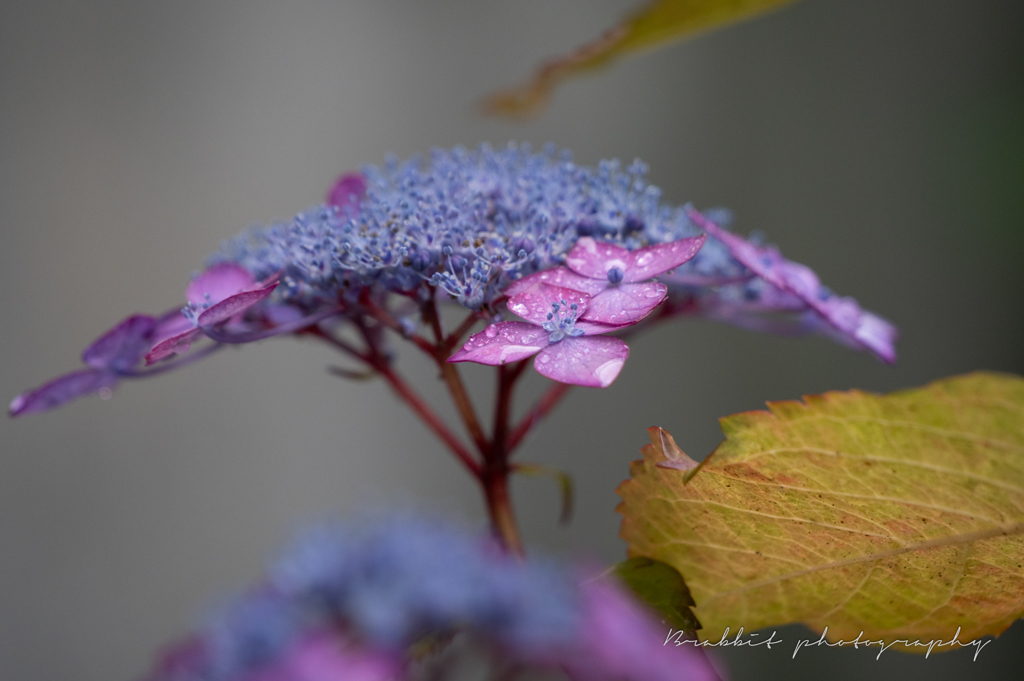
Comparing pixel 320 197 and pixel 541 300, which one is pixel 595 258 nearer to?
pixel 541 300

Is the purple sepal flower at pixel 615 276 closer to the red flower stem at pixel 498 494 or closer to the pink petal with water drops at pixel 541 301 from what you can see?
the pink petal with water drops at pixel 541 301

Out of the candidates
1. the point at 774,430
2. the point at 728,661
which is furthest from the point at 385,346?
the point at 728,661

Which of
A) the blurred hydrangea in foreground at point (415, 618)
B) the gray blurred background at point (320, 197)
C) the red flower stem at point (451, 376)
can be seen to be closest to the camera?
the blurred hydrangea in foreground at point (415, 618)

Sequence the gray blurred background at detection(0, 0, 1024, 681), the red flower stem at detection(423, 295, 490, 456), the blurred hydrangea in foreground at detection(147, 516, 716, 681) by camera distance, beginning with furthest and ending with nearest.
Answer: the gray blurred background at detection(0, 0, 1024, 681), the red flower stem at detection(423, 295, 490, 456), the blurred hydrangea in foreground at detection(147, 516, 716, 681)

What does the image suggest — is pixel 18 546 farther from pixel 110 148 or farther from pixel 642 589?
pixel 642 589

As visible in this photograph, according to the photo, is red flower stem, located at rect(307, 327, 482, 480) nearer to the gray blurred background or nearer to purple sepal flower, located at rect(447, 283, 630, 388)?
purple sepal flower, located at rect(447, 283, 630, 388)

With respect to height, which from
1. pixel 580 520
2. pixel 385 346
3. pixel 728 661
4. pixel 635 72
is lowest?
pixel 728 661

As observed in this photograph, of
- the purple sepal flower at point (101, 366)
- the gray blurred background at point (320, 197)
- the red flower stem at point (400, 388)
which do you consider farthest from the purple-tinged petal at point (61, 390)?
the gray blurred background at point (320, 197)

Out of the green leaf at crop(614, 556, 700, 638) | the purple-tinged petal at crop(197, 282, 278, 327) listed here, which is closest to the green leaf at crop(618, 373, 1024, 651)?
the green leaf at crop(614, 556, 700, 638)
